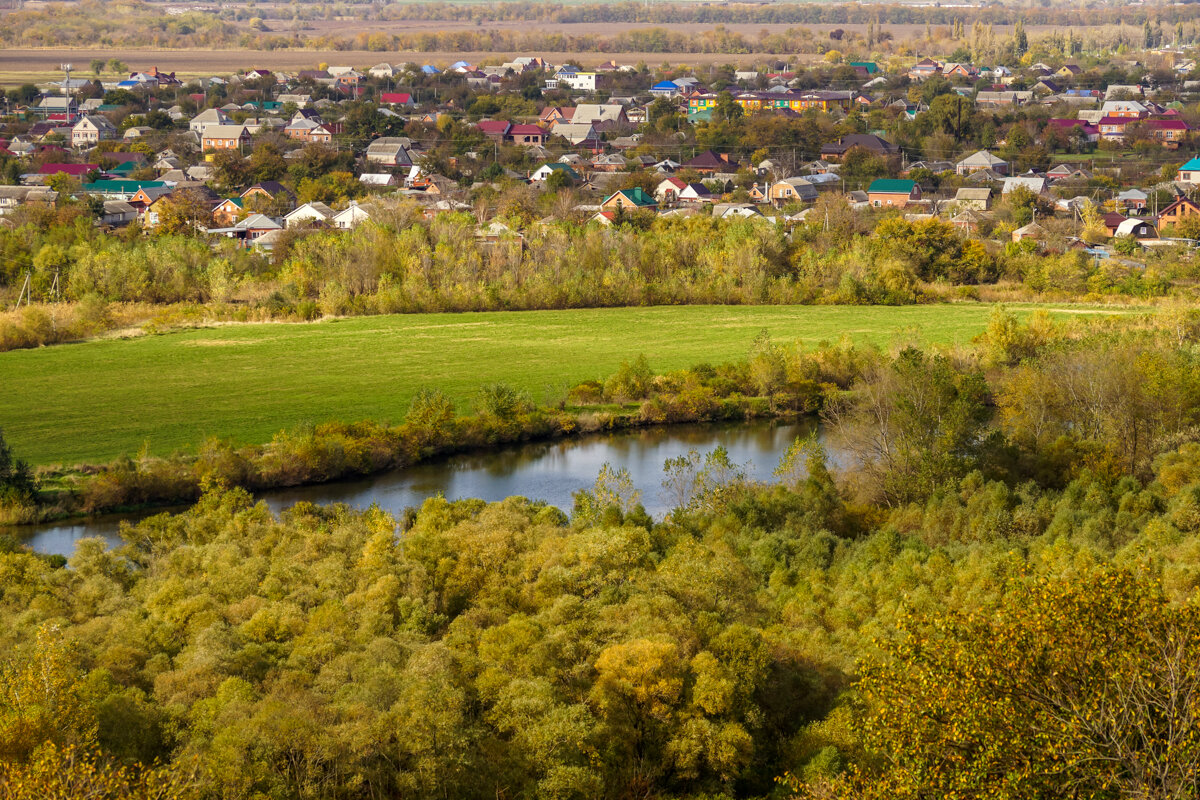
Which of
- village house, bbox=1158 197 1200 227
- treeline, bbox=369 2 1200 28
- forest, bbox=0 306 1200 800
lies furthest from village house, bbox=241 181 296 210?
treeline, bbox=369 2 1200 28

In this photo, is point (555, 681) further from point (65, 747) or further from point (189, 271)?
point (189, 271)

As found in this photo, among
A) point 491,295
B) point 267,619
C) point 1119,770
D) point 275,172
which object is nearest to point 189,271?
point 491,295

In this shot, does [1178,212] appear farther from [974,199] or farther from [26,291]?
[26,291]

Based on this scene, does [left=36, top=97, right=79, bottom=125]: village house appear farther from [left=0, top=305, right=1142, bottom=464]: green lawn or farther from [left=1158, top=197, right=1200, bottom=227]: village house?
[left=1158, top=197, right=1200, bottom=227]: village house

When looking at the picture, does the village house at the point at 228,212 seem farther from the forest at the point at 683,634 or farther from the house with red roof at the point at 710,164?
the forest at the point at 683,634

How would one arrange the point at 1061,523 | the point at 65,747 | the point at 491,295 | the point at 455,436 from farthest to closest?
the point at 491,295 < the point at 455,436 < the point at 1061,523 < the point at 65,747

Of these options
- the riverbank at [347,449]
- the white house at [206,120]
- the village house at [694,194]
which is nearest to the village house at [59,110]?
the white house at [206,120]
